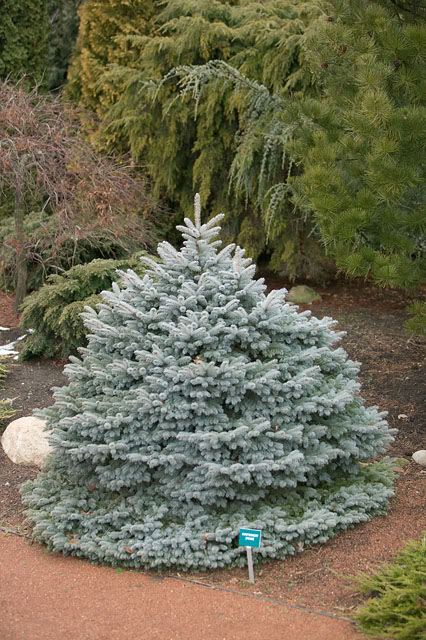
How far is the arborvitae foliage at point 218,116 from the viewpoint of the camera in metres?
8.50

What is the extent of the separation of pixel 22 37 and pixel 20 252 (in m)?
3.71

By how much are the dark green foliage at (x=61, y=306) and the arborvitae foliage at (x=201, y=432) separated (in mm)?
2191

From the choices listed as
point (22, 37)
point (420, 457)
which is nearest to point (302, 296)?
point (420, 457)

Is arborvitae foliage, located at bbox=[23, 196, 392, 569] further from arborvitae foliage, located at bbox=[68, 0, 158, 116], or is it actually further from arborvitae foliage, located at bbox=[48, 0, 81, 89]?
arborvitae foliage, located at bbox=[48, 0, 81, 89]

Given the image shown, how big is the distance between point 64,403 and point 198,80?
4698 mm

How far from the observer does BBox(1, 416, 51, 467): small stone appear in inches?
205

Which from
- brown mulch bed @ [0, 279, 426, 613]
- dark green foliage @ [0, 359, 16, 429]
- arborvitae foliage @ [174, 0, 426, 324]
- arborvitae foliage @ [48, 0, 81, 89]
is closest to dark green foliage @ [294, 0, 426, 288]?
arborvitae foliage @ [174, 0, 426, 324]

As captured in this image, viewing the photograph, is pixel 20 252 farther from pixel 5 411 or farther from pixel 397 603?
pixel 397 603

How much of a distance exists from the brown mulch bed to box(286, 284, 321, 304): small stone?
0.34 feet

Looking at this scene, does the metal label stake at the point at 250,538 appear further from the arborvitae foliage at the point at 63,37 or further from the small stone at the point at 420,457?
the arborvitae foliage at the point at 63,37

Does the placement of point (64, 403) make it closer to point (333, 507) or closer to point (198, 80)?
point (333, 507)

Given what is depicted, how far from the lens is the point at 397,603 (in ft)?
11.4

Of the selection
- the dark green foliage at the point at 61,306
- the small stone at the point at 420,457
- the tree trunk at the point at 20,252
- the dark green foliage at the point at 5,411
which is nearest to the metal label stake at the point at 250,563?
the small stone at the point at 420,457

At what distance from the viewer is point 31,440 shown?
5.25m
